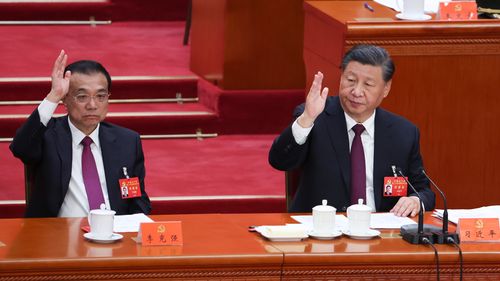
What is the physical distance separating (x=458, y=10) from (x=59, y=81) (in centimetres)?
199

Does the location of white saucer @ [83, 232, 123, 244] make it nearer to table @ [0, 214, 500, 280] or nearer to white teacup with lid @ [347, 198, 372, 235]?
table @ [0, 214, 500, 280]

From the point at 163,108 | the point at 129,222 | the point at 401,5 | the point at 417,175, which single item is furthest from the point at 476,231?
the point at 163,108

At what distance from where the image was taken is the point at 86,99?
15.1ft

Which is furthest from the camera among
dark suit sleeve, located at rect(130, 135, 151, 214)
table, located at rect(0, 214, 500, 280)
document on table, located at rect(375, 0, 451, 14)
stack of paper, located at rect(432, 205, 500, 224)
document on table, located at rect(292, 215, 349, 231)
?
document on table, located at rect(375, 0, 451, 14)

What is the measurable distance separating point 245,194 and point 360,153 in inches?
49.3

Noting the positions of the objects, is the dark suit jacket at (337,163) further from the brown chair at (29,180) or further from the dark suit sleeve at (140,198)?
the brown chair at (29,180)

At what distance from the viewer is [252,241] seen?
13.2 ft

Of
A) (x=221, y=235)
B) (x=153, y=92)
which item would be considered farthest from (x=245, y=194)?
(x=221, y=235)

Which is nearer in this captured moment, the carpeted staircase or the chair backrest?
the chair backrest

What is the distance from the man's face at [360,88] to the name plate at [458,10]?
890 mm

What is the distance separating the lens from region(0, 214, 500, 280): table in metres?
3.72

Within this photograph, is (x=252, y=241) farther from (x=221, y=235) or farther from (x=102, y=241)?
(x=102, y=241)

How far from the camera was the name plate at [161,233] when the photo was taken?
12.8 feet

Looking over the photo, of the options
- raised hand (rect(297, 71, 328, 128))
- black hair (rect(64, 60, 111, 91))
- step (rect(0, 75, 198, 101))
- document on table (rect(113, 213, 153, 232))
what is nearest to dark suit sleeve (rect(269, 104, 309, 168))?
raised hand (rect(297, 71, 328, 128))
